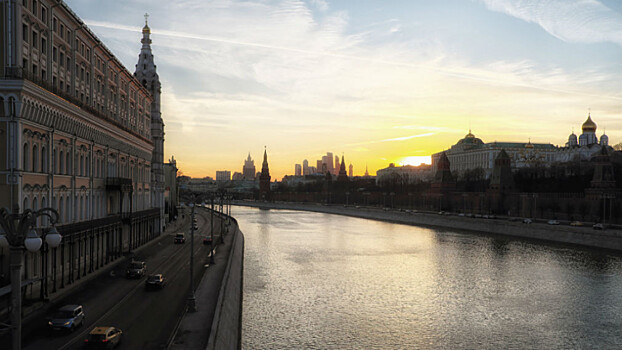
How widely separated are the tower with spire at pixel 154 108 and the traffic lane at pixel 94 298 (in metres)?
19.1

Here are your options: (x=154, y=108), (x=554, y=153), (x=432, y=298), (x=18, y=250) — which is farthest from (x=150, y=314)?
(x=554, y=153)

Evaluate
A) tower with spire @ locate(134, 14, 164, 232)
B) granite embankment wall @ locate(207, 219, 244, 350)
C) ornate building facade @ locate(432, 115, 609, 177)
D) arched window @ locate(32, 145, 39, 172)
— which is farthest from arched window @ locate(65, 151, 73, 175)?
ornate building facade @ locate(432, 115, 609, 177)

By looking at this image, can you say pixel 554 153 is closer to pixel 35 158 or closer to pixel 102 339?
pixel 35 158

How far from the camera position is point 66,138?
29344mm

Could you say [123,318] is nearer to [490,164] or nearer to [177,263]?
[177,263]

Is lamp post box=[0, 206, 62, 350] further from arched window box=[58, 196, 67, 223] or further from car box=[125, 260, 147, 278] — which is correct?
car box=[125, 260, 147, 278]

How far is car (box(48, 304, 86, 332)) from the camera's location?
1814 centimetres

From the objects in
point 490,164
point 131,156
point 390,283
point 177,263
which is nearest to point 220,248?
point 177,263

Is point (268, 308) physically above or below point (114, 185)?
below

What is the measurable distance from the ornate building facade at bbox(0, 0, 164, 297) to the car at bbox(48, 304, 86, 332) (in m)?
2.02

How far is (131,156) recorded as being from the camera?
1812 inches

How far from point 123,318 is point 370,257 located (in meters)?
33.1

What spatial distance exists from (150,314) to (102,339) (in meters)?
4.94

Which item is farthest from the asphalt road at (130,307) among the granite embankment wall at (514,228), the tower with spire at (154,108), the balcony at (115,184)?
the granite embankment wall at (514,228)
